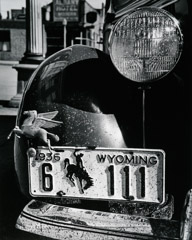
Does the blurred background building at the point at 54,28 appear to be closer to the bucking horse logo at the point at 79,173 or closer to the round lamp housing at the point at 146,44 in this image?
the round lamp housing at the point at 146,44

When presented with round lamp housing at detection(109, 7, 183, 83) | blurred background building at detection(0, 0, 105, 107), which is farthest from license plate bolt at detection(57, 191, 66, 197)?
blurred background building at detection(0, 0, 105, 107)

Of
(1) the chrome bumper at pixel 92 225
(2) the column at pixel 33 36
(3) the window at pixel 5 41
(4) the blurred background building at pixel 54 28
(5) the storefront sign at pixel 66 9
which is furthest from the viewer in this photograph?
(3) the window at pixel 5 41

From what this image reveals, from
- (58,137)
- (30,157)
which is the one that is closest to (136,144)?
(58,137)

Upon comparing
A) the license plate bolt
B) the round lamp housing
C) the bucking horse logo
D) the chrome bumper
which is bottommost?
the chrome bumper

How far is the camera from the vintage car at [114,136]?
1.53 meters

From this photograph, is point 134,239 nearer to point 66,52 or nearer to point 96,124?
point 96,124

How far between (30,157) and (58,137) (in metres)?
0.16

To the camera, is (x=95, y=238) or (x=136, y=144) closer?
(x=95, y=238)

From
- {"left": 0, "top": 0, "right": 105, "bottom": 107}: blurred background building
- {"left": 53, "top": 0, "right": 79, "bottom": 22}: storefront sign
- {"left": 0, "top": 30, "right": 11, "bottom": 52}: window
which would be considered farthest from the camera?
{"left": 0, "top": 30, "right": 11, "bottom": 52}: window

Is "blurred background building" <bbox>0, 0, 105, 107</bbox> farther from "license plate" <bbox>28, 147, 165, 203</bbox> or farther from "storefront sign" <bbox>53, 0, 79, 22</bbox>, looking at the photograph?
"license plate" <bbox>28, 147, 165, 203</bbox>

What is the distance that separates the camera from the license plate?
1528mm

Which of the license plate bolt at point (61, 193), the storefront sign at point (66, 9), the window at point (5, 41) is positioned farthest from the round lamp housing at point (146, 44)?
the window at point (5, 41)

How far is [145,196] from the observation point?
1.57m

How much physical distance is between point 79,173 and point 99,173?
0.09m
